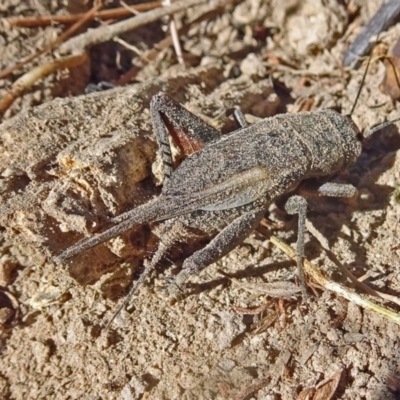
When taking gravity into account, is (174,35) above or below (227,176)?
above

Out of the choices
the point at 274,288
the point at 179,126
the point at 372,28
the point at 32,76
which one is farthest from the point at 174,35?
the point at 274,288

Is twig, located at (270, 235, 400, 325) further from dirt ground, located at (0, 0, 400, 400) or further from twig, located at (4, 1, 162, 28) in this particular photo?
twig, located at (4, 1, 162, 28)

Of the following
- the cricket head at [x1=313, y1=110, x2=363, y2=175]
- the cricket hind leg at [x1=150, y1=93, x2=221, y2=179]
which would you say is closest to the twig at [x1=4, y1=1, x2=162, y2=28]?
the cricket hind leg at [x1=150, y1=93, x2=221, y2=179]

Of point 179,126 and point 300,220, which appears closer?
point 300,220

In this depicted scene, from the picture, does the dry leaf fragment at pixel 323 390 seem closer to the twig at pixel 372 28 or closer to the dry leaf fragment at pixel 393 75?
the dry leaf fragment at pixel 393 75

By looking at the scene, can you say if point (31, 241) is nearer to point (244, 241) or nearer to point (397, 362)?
point (244, 241)

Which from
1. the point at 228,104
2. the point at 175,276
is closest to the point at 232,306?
the point at 175,276

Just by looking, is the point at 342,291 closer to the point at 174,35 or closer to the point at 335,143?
the point at 335,143
